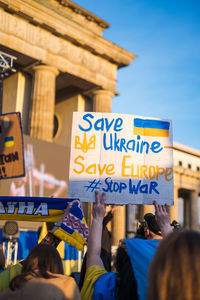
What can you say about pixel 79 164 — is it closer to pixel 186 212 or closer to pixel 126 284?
pixel 126 284

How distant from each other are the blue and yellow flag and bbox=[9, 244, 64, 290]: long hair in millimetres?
1519

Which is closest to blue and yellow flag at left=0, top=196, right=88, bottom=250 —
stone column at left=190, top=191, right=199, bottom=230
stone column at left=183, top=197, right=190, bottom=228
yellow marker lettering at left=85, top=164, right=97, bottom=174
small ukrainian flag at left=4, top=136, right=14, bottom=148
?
yellow marker lettering at left=85, top=164, right=97, bottom=174

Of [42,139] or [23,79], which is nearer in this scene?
[42,139]

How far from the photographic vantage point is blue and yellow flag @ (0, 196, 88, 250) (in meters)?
4.43

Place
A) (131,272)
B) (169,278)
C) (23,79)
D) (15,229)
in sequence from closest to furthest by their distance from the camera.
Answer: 1. (169,278)
2. (131,272)
3. (15,229)
4. (23,79)

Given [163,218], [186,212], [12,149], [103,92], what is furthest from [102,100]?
[186,212]

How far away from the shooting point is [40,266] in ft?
8.75

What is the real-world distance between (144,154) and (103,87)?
72.5 feet

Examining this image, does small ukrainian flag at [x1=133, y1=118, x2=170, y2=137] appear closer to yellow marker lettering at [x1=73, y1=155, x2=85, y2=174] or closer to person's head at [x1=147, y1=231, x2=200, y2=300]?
yellow marker lettering at [x1=73, y1=155, x2=85, y2=174]

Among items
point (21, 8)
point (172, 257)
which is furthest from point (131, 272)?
point (21, 8)

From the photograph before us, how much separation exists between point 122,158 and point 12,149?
13.4ft

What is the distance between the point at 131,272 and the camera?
2.73m

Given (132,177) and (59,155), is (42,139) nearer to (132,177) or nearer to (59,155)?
(59,155)

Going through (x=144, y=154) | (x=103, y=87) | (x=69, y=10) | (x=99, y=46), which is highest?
(x=69, y=10)
